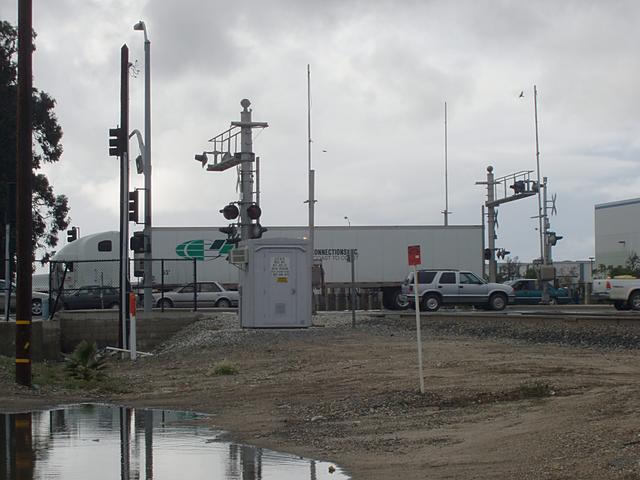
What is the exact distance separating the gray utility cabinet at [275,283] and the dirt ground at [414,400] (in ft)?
12.2

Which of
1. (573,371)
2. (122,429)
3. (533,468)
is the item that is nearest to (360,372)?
(573,371)

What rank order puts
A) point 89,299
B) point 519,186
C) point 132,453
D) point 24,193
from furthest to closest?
point 519,186 < point 89,299 < point 24,193 < point 132,453

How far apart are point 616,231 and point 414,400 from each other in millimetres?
79925

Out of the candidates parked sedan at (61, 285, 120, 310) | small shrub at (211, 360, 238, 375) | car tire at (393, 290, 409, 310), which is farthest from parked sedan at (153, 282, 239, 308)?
small shrub at (211, 360, 238, 375)

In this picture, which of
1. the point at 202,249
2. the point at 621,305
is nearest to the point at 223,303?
the point at 202,249

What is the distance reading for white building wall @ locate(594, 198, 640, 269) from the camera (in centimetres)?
8612

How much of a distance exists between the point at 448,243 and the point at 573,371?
33930 mm

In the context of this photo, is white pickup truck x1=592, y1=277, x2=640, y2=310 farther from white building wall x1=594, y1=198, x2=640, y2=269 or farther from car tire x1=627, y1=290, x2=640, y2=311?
white building wall x1=594, y1=198, x2=640, y2=269

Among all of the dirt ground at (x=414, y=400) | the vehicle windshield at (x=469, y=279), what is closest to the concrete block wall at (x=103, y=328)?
the dirt ground at (x=414, y=400)

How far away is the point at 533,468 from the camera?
8.47m

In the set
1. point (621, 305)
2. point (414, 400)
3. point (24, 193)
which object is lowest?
point (414, 400)

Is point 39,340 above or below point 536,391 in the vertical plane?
above

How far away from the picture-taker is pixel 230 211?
98.1 ft

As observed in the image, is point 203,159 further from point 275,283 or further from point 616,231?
point 616,231
